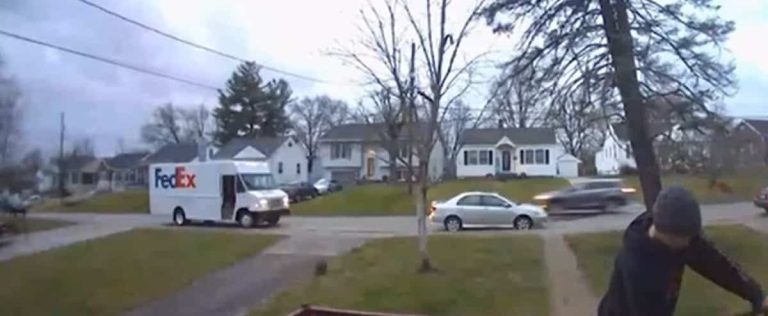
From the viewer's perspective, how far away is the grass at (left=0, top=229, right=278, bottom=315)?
581 inches

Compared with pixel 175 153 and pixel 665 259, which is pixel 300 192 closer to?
pixel 175 153

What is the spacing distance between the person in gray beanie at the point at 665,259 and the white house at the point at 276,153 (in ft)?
207

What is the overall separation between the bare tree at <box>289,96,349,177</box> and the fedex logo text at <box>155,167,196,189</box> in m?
43.9

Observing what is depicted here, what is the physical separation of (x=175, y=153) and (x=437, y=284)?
6108 centimetres

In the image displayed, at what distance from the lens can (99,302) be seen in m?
14.7

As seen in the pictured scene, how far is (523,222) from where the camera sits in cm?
2645

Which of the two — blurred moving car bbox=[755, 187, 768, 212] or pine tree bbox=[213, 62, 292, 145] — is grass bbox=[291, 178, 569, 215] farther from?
pine tree bbox=[213, 62, 292, 145]

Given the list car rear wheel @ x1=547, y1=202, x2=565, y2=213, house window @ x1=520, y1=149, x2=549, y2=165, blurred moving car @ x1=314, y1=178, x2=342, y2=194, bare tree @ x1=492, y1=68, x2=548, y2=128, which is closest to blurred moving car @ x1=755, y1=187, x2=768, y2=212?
car rear wheel @ x1=547, y1=202, x2=565, y2=213

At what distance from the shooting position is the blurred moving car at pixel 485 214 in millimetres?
26406

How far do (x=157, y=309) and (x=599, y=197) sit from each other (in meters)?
23.2

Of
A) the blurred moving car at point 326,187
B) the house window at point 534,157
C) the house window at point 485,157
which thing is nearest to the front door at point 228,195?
the blurred moving car at point 326,187

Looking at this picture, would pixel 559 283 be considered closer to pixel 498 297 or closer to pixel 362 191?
pixel 498 297

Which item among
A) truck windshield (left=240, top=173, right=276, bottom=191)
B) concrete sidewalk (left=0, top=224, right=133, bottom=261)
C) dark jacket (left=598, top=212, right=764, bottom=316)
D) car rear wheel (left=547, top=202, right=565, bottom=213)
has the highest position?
truck windshield (left=240, top=173, right=276, bottom=191)

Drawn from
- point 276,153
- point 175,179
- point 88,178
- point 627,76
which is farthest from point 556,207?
point 88,178
